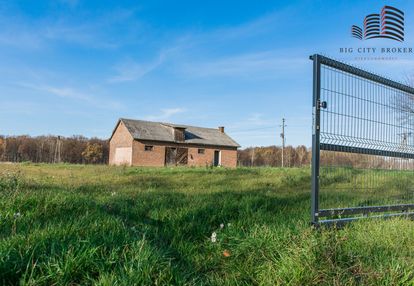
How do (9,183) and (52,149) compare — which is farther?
(52,149)

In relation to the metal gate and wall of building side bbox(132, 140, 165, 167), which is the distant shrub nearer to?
the metal gate

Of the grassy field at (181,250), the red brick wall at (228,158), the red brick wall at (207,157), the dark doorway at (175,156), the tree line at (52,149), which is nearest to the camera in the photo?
the grassy field at (181,250)

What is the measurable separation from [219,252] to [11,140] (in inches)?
3078

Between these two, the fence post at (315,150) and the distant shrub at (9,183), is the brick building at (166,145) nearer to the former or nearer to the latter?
the distant shrub at (9,183)

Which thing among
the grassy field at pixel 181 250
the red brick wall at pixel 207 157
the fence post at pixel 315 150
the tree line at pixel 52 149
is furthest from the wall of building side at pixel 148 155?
the fence post at pixel 315 150

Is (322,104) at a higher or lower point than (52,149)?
lower

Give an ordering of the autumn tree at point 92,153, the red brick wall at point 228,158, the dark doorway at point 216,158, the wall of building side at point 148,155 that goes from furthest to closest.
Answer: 1. the autumn tree at point 92,153
2. the red brick wall at point 228,158
3. the dark doorway at point 216,158
4. the wall of building side at point 148,155

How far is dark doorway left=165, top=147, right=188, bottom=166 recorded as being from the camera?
39.3 meters

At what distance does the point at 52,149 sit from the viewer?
68125mm

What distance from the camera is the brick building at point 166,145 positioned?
3706 centimetres

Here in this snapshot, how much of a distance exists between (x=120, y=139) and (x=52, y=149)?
35905mm

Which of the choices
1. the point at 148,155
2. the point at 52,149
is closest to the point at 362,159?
the point at 148,155

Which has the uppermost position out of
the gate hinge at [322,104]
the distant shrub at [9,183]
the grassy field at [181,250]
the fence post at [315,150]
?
the gate hinge at [322,104]

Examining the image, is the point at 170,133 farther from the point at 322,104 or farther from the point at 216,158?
the point at 322,104
